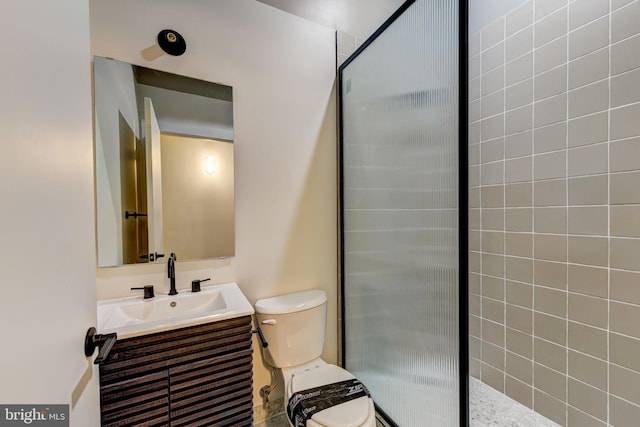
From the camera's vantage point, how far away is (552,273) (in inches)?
61.4

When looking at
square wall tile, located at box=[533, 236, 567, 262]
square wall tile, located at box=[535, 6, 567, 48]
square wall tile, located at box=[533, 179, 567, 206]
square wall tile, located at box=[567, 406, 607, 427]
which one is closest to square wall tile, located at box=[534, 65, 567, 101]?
square wall tile, located at box=[535, 6, 567, 48]

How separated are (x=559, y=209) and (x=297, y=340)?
164cm

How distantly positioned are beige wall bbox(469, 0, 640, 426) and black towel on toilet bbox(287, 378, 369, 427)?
44.9 inches

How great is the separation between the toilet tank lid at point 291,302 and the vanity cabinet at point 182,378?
0.97ft

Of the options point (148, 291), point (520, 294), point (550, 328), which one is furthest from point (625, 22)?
point (148, 291)

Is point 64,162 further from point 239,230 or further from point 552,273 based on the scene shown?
point 552,273

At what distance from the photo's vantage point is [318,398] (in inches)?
50.4

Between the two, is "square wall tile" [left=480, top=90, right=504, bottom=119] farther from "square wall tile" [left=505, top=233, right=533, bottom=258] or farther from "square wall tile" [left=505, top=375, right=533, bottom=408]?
"square wall tile" [left=505, top=375, right=533, bottom=408]

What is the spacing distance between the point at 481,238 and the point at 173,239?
2.00 metres

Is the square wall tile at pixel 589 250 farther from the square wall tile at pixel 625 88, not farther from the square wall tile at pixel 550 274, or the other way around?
the square wall tile at pixel 625 88

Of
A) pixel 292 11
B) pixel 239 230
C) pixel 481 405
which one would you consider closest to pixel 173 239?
pixel 239 230

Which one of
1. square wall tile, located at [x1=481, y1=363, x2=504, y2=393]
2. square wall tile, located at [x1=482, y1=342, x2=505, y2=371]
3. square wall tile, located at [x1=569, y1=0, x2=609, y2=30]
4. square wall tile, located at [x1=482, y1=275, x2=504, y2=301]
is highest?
square wall tile, located at [x1=569, y1=0, x2=609, y2=30]

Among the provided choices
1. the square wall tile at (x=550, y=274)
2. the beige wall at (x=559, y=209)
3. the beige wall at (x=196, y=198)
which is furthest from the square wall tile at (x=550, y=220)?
the beige wall at (x=196, y=198)

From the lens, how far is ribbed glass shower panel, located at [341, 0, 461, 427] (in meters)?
1.12
